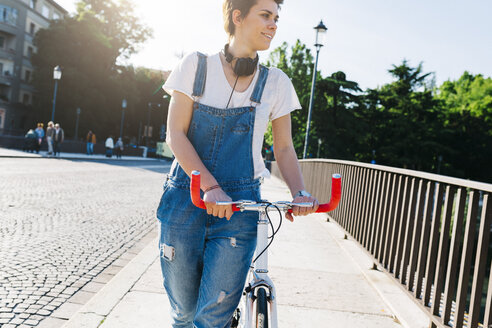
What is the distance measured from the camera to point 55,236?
5.55 metres

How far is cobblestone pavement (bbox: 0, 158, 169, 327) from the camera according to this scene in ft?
11.5

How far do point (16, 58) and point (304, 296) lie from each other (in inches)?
1938

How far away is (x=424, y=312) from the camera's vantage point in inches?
133

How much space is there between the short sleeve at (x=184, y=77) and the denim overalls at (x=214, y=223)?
2 cm

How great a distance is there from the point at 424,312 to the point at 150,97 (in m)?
56.5

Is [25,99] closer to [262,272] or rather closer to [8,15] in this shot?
[8,15]

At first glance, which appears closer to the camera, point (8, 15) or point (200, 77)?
point (200, 77)

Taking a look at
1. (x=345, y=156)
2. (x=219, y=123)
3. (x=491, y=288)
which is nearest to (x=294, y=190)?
(x=219, y=123)

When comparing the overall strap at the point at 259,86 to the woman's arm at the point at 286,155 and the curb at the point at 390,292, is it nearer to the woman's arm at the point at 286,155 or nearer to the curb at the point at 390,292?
the woman's arm at the point at 286,155

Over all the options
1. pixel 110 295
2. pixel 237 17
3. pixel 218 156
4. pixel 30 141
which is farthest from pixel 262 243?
pixel 30 141

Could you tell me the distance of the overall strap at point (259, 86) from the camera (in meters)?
1.85

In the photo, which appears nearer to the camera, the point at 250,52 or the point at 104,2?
the point at 250,52

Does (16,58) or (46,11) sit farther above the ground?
(46,11)

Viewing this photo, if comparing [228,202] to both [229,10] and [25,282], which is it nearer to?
[229,10]
